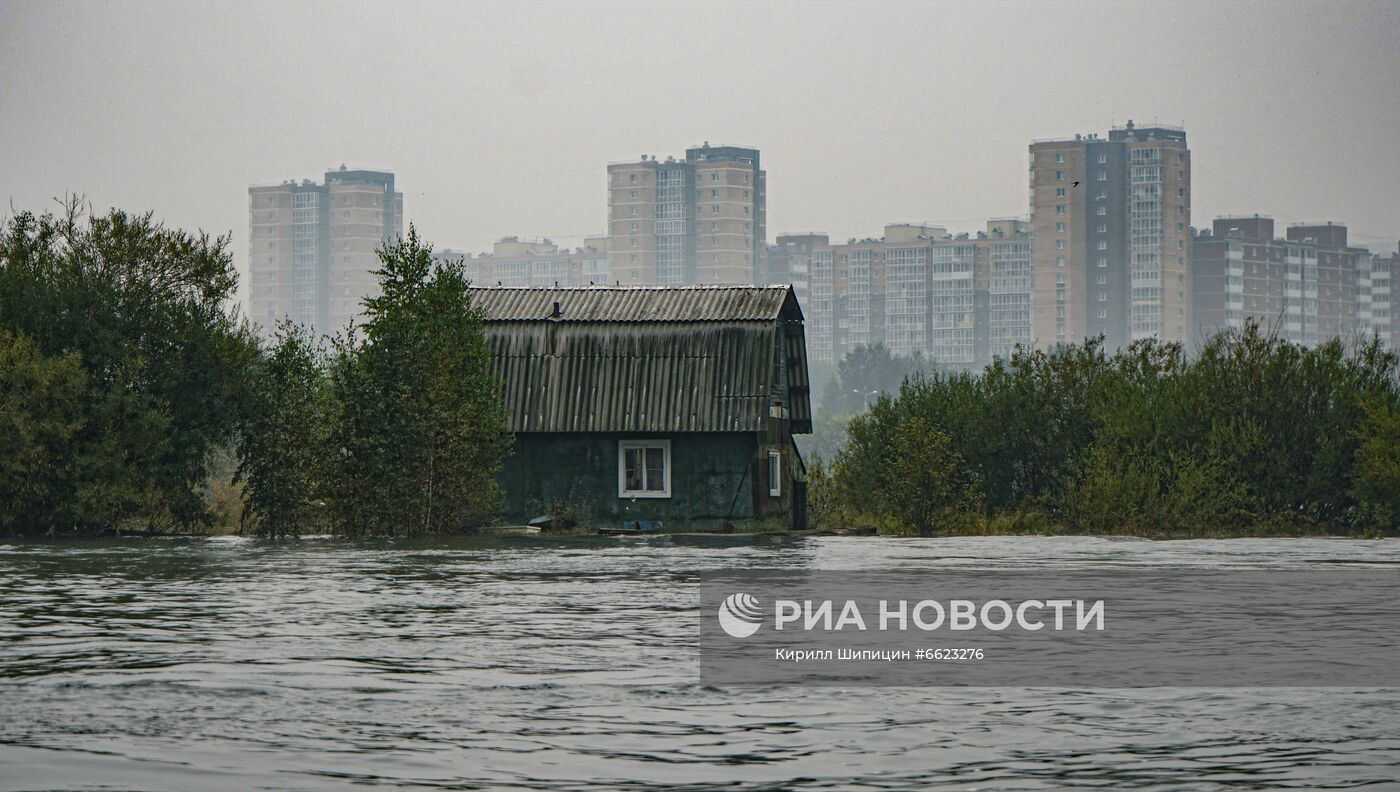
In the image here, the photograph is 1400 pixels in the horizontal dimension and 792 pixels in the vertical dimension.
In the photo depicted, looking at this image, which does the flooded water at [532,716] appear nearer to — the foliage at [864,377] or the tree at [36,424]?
the tree at [36,424]

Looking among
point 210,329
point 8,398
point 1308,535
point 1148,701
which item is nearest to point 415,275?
point 210,329

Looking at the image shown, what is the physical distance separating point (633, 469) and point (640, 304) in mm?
4694

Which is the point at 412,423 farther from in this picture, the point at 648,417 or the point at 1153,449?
the point at 1153,449

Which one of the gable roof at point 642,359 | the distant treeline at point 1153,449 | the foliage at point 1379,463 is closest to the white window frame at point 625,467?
the gable roof at point 642,359

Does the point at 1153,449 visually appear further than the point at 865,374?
No

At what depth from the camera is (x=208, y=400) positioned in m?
40.2

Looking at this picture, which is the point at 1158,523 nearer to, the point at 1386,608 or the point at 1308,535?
→ the point at 1308,535

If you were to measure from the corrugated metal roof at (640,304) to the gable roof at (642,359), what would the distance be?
0.04m

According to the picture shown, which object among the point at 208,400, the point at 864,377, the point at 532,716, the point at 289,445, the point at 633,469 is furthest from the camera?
the point at 864,377

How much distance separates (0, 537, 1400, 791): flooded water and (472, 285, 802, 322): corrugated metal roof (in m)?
21.8

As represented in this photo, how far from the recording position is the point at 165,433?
3969 cm

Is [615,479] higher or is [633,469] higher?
[633,469]

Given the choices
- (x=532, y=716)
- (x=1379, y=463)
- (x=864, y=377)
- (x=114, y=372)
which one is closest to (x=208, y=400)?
(x=114, y=372)

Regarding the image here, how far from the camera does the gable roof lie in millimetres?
43188
